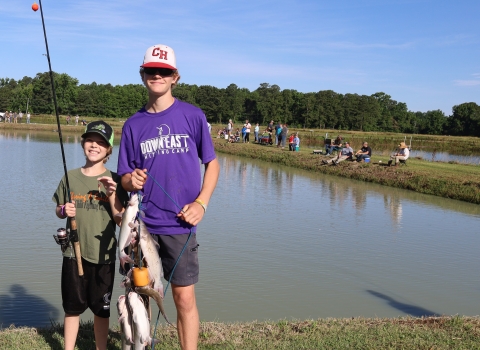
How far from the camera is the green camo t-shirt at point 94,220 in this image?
3727 mm

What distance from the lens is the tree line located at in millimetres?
81250

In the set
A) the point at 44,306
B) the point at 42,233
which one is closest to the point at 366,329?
A: the point at 44,306

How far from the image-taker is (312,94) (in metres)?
97.6

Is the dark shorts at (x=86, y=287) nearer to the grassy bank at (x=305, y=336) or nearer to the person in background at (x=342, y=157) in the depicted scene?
the grassy bank at (x=305, y=336)

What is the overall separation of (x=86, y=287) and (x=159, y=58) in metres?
1.62

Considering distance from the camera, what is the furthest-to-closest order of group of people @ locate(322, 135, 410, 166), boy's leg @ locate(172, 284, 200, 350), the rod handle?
group of people @ locate(322, 135, 410, 166) → the rod handle → boy's leg @ locate(172, 284, 200, 350)

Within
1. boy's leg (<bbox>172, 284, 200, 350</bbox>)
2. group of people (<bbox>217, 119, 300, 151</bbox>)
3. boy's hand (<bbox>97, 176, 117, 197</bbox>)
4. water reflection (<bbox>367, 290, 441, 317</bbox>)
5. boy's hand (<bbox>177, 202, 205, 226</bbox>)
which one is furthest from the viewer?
group of people (<bbox>217, 119, 300, 151</bbox>)

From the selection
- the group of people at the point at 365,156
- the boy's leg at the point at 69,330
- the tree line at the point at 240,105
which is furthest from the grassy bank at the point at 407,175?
the tree line at the point at 240,105

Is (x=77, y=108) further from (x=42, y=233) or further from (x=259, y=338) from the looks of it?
(x=259, y=338)

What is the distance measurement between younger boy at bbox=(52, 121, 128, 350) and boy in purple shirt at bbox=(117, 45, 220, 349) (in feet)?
1.41

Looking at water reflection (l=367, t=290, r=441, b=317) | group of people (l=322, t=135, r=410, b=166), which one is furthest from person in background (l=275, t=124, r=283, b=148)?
water reflection (l=367, t=290, r=441, b=317)

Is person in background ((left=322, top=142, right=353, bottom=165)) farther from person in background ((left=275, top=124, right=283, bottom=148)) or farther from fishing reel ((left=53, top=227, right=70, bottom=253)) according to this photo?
fishing reel ((left=53, top=227, right=70, bottom=253))

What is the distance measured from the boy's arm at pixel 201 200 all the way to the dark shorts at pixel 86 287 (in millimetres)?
827

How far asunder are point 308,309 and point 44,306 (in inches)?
114
